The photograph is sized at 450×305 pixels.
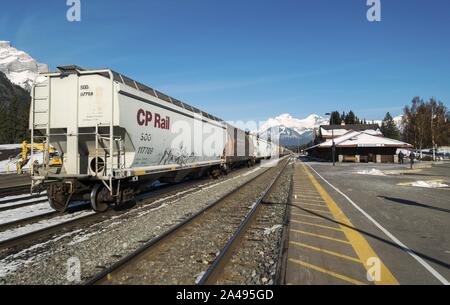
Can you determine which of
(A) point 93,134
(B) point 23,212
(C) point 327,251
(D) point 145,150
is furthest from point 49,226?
(C) point 327,251

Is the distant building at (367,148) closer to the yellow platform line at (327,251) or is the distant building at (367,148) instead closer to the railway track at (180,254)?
the railway track at (180,254)

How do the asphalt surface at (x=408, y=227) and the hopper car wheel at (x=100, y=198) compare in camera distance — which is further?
the hopper car wheel at (x=100, y=198)

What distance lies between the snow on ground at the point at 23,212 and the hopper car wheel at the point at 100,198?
1.82 m

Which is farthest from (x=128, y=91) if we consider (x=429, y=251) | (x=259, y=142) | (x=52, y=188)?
(x=259, y=142)

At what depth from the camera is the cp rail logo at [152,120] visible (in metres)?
10.3

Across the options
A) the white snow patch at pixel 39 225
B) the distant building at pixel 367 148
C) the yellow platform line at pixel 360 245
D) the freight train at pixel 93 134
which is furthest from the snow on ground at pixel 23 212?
the distant building at pixel 367 148

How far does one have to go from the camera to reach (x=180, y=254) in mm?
5820

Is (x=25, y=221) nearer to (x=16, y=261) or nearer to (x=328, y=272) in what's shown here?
(x=16, y=261)

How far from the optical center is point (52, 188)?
A: 9305mm

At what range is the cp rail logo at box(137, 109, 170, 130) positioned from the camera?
10.3m

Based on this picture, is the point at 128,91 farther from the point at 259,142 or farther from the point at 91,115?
the point at 259,142

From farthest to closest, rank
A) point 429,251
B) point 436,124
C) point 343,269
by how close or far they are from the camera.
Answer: point 436,124, point 429,251, point 343,269

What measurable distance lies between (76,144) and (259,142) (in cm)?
3328
